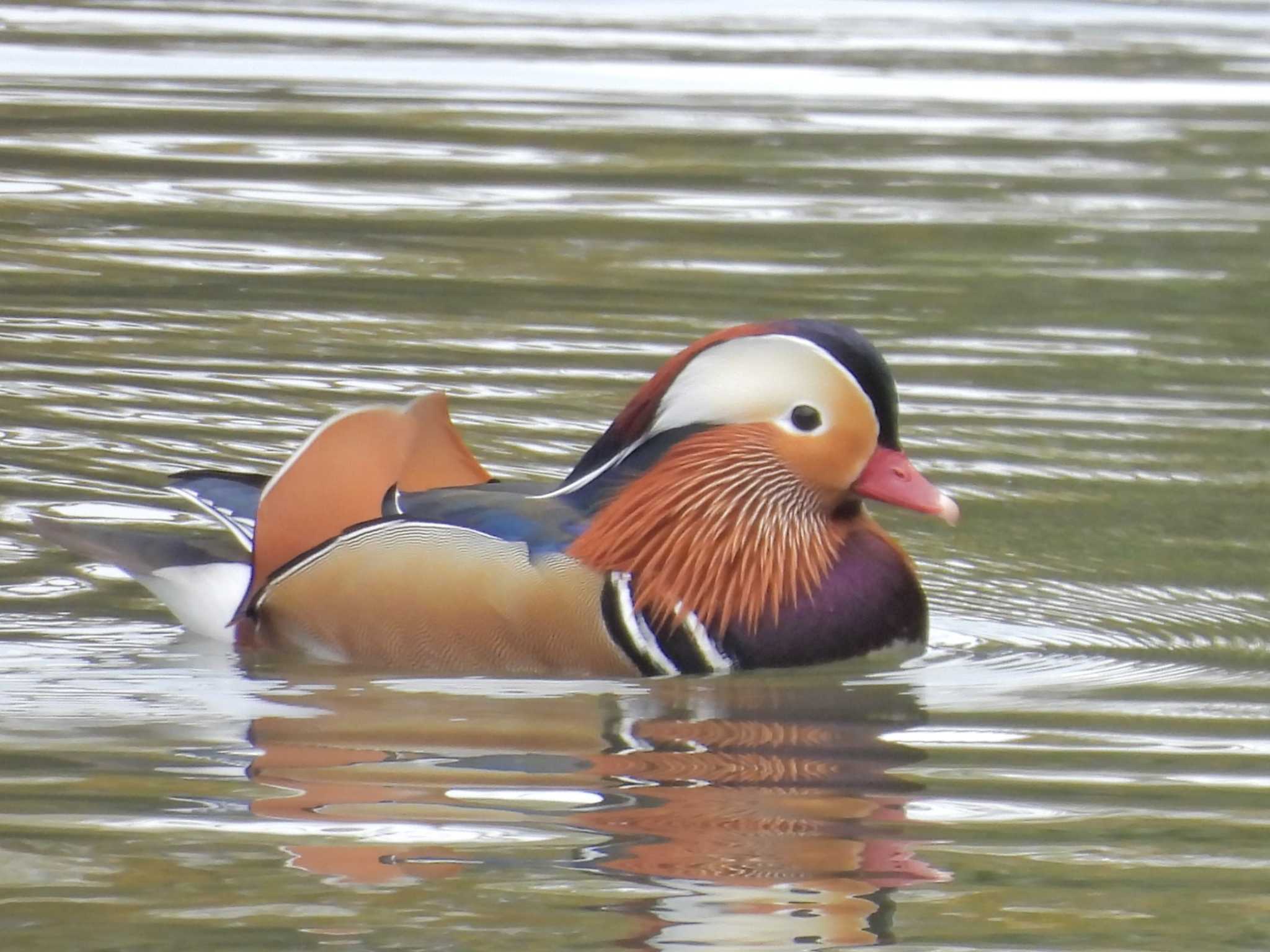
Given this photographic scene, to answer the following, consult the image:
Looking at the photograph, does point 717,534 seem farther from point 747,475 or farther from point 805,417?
point 805,417

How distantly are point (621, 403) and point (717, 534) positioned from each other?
2026 millimetres

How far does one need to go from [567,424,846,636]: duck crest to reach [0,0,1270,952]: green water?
179mm

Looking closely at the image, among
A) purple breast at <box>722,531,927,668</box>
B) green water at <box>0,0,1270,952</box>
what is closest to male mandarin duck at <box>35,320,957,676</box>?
purple breast at <box>722,531,927,668</box>

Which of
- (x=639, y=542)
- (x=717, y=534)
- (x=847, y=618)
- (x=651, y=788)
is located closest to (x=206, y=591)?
(x=639, y=542)

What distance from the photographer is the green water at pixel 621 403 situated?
13.8ft

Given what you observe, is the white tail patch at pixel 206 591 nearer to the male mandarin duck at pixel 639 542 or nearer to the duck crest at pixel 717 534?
the male mandarin duck at pixel 639 542

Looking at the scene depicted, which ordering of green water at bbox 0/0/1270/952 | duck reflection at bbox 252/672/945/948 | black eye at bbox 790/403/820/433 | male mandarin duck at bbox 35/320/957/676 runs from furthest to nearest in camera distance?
black eye at bbox 790/403/820/433, male mandarin duck at bbox 35/320/957/676, green water at bbox 0/0/1270/952, duck reflection at bbox 252/672/945/948

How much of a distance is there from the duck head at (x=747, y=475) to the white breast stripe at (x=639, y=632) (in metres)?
0.02

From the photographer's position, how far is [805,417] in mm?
5684

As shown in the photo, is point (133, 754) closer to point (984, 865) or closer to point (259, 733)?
point (259, 733)

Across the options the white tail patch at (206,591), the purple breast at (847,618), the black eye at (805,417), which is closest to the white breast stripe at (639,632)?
the purple breast at (847,618)

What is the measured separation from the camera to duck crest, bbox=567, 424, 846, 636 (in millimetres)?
5605

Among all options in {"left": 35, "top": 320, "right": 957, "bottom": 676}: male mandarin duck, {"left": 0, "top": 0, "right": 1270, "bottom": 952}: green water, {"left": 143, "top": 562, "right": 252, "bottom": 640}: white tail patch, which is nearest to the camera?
{"left": 0, "top": 0, "right": 1270, "bottom": 952}: green water

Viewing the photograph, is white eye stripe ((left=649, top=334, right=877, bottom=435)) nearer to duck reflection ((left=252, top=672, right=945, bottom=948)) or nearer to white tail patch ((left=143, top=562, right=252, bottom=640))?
duck reflection ((left=252, top=672, right=945, bottom=948))
